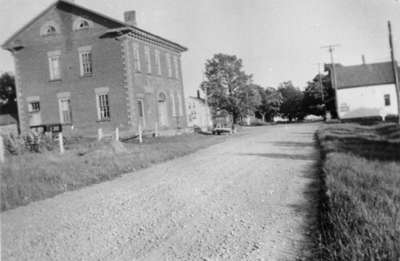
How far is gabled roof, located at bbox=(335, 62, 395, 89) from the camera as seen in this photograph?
51.0 m

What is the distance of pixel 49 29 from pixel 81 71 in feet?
11.7

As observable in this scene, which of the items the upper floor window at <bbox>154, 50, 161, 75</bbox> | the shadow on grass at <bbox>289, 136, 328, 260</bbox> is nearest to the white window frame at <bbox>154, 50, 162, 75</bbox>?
the upper floor window at <bbox>154, 50, 161, 75</bbox>

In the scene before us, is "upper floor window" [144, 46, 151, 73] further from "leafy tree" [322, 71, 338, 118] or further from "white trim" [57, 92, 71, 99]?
"leafy tree" [322, 71, 338, 118]

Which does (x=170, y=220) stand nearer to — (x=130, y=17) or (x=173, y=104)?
(x=130, y=17)

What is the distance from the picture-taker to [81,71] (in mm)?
24500

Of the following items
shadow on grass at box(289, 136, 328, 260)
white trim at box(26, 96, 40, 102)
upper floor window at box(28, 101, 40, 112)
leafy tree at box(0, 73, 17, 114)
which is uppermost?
leafy tree at box(0, 73, 17, 114)

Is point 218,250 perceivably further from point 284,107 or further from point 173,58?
point 284,107

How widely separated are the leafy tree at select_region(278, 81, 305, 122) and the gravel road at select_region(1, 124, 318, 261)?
71167mm

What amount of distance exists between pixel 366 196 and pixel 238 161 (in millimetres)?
6520

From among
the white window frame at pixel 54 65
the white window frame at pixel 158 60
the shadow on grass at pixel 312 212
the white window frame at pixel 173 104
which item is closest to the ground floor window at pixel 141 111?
the white window frame at pixel 158 60

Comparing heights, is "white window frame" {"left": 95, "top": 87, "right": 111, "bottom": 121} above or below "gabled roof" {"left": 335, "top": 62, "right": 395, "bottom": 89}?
below

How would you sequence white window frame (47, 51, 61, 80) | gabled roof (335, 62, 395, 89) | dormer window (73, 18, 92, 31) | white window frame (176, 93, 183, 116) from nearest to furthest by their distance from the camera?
dormer window (73, 18, 92, 31)
white window frame (47, 51, 61, 80)
white window frame (176, 93, 183, 116)
gabled roof (335, 62, 395, 89)

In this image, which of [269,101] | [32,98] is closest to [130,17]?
[32,98]

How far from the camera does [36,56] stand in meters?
25.2
